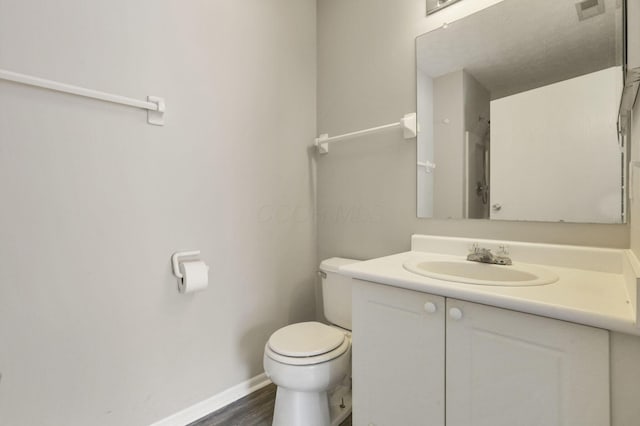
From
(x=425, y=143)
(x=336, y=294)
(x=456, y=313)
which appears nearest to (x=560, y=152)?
(x=425, y=143)

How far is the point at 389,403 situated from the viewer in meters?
1.02

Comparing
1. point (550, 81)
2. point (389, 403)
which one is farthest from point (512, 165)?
point (389, 403)

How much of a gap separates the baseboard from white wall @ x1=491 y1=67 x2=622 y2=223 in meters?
1.50

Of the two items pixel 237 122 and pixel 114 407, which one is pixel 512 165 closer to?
pixel 237 122

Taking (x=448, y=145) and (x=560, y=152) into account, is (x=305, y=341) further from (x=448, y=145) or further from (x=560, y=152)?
(x=560, y=152)

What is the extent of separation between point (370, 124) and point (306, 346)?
3.97ft

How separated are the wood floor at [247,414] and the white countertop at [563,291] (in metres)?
0.87

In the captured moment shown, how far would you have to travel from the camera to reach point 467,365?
846 millimetres

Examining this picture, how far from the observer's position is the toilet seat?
1191mm

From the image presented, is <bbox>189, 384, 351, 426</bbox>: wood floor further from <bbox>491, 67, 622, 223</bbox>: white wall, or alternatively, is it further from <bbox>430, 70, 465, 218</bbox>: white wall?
<bbox>491, 67, 622, 223</bbox>: white wall

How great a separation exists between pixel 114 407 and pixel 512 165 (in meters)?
1.92

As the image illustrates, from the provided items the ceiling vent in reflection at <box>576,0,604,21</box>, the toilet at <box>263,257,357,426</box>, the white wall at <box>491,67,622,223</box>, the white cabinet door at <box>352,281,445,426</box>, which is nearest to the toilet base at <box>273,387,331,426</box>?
the toilet at <box>263,257,357,426</box>

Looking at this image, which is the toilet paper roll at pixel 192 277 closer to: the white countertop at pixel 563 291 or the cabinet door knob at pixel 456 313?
the white countertop at pixel 563 291

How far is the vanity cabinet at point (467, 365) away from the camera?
692 mm
